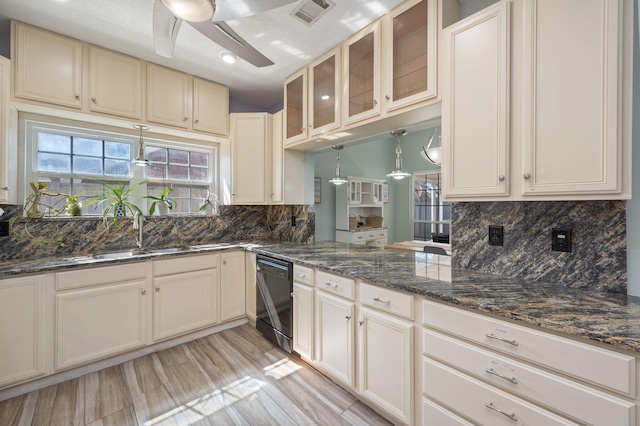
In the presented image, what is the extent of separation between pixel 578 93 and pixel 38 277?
3338 mm

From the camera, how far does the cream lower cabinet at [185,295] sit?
8.03 feet

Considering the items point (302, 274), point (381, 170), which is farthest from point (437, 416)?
point (381, 170)

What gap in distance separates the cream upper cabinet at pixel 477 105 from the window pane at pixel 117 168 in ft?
9.93

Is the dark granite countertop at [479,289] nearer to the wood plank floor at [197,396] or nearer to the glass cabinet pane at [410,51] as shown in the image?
the wood plank floor at [197,396]

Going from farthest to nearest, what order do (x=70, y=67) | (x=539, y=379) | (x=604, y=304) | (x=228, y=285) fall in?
(x=228, y=285) < (x=70, y=67) < (x=604, y=304) < (x=539, y=379)

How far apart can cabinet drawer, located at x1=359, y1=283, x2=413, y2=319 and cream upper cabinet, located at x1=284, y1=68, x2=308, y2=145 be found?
1.63 meters

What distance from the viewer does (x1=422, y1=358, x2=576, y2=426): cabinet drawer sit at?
3.60ft

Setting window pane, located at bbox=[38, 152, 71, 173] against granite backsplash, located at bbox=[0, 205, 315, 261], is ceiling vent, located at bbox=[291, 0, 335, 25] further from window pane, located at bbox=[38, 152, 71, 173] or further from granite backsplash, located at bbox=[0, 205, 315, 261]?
window pane, located at bbox=[38, 152, 71, 173]

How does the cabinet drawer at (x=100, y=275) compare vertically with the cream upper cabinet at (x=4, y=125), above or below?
below

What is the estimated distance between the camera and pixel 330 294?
197 centimetres

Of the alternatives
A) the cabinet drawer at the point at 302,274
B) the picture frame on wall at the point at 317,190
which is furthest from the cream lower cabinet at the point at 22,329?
the picture frame on wall at the point at 317,190

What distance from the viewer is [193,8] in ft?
4.04

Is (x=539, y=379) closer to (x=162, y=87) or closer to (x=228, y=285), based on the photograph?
(x=228, y=285)

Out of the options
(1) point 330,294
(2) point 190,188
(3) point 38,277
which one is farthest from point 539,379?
(2) point 190,188
